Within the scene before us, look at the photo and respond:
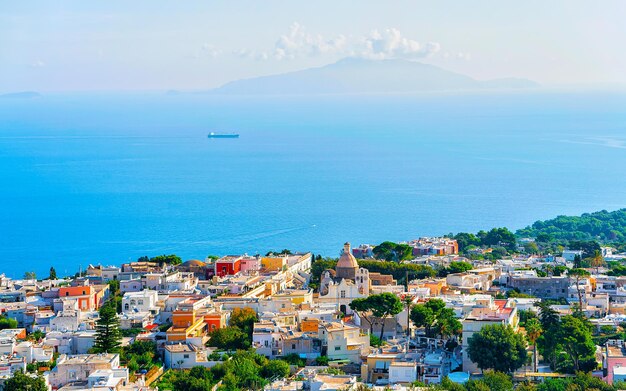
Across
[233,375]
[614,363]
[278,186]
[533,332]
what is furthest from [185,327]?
[278,186]

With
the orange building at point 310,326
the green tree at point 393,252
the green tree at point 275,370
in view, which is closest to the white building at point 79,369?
the green tree at point 275,370

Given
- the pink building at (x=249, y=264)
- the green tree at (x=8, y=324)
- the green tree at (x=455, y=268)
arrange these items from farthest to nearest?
the pink building at (x=249, y=264)
the green tree at (x=455, y=268)
the green tree at (x=8, y=324)

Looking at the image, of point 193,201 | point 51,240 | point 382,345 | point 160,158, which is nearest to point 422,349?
point 382,345

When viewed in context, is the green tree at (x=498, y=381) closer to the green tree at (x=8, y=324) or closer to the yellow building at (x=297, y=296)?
the yellow building at (x=297, y=296)

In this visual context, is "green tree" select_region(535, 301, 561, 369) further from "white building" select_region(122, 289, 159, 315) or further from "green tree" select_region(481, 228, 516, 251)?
"green tree" select_region(481, 228, 516, 251)

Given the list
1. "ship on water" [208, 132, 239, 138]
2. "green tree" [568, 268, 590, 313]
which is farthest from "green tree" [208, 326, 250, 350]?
"ship on water" [208, 132, 239, 138]

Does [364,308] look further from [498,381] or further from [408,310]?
[498,381]
